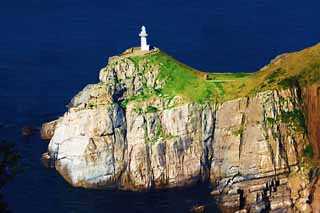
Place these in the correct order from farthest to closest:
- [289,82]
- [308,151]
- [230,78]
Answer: [230,78], [289,82], [308,151]

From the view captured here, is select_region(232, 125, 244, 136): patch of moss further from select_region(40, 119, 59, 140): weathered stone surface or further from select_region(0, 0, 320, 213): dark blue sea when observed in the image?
select_region(40, 119, 59, 140): weathered stone surface

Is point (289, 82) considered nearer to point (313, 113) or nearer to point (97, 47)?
point (313, 113)

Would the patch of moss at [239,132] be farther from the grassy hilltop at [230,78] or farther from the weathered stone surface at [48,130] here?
the weathered stone surface at [48,130]

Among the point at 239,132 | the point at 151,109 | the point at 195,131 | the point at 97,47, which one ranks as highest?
the point at 97,47

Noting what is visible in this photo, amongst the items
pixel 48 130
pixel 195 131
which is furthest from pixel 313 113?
pixel 48 130

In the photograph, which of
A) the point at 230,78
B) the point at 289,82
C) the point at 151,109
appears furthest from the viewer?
the point at 230,78

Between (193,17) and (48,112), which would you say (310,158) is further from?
(193,17)
